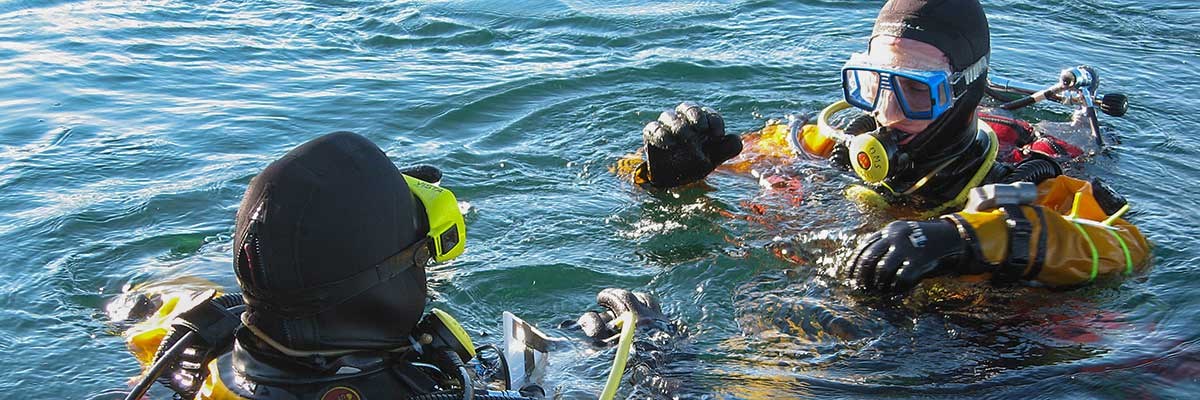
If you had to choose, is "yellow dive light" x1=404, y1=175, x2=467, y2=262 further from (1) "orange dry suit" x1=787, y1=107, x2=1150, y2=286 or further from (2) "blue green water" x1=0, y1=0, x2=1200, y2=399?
(1) "orange dry suit" x1=787, y1=107, x2=1150, y2=286

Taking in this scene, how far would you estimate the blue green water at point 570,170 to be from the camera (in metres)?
3.53

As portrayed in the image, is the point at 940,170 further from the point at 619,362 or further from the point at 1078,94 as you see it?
the point at 619,362

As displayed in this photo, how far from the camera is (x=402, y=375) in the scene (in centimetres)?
243

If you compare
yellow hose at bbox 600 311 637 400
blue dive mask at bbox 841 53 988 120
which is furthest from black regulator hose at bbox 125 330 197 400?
blue dive mask at bbox 841 53 988 120

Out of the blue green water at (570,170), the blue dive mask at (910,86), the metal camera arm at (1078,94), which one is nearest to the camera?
the blue green water at (570,170)

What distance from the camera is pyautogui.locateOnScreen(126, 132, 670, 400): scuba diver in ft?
7.15

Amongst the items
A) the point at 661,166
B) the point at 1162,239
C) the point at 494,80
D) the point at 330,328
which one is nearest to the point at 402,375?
the point at 330,328

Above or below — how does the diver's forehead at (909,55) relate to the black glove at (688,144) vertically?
above

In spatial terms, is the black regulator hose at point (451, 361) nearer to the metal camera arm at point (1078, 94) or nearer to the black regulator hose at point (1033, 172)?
the black regulator hose at point (1033, 172)

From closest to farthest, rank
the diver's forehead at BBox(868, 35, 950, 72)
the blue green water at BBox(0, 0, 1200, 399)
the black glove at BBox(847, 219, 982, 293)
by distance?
the black glove at BBox(847, 219, 982, 293)
the blue green water at BBox(0, 0, 1200, 399)
the diver's forehead at BBox(868, 35, 950, 72)

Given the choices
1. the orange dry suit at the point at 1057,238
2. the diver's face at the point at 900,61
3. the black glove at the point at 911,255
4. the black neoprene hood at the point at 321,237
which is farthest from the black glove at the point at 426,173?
the diver's face at the point at 900,61

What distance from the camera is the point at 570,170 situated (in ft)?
17.7

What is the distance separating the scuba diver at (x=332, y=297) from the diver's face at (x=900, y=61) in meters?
1.91

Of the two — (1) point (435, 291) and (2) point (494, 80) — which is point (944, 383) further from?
(2) point (494, 80)
